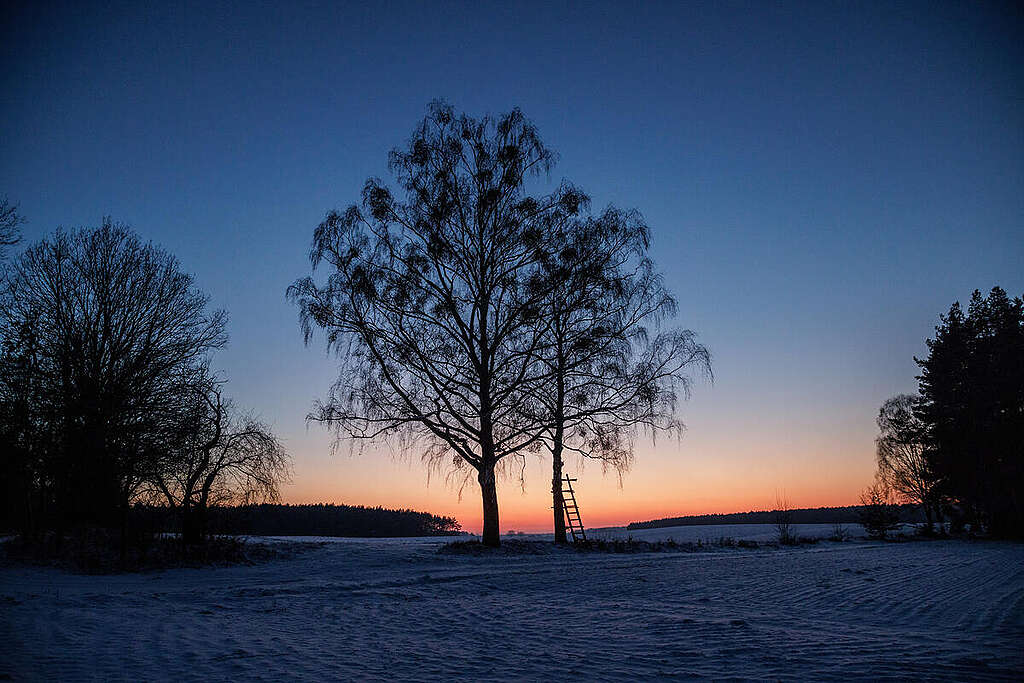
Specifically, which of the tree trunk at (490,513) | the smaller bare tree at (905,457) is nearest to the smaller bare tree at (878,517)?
the smaller bare tree at (905,457)

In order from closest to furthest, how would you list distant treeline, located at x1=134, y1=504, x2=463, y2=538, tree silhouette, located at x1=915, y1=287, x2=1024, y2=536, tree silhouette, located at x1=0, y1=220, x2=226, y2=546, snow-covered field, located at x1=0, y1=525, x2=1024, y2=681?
1. snow-covered field, located at x1=0, y1=525, x2=1024, y2=681
2. tree silhouette, located at x1=0, y1=220, x2=226, y2=546
3. tree silhouette, located at x1=915, y1=287, x2=1024, y2=536
4. distant treeline, located at x1=134, y1=504, x2=463, y2=538

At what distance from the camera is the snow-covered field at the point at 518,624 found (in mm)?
5371

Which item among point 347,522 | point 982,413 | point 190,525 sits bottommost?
point 347,522

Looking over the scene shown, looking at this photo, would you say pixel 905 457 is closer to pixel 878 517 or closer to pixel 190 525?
pixel 878 517

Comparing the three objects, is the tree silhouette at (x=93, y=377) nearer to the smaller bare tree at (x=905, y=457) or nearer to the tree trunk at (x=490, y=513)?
the tree trunk at (x=490, y=513)

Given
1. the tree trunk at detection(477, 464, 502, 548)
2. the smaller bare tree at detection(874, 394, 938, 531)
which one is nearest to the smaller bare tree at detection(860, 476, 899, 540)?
the smaller bare tree at detection(874, 394, 938, 531)

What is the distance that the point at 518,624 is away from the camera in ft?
25.9

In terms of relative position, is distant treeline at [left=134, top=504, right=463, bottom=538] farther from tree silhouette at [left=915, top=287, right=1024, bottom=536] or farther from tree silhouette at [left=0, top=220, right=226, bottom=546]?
tree silhouette at [left=915, top=287, right=1024, bottom=536]

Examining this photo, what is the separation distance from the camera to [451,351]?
20.8 meters

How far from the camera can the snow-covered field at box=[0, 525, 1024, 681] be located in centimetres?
537

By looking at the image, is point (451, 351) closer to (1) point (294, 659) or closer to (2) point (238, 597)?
(2) point (238, 597)

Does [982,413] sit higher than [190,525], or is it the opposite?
[982,413]

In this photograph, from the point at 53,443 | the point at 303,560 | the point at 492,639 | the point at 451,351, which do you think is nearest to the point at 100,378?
the point at 53,443

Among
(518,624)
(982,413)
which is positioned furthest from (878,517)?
(518,624)
